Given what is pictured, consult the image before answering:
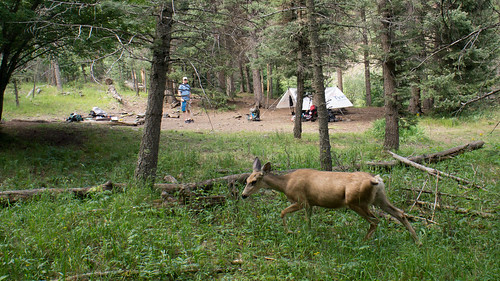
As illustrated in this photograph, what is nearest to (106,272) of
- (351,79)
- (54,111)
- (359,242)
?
(359,242)

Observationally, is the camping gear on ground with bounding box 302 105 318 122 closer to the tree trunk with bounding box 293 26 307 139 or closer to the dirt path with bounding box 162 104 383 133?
the dirt path with bounding box 162 104 383 133

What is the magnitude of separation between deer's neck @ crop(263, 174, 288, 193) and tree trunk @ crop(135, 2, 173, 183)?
2.48m

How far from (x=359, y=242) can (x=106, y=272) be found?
3113mm

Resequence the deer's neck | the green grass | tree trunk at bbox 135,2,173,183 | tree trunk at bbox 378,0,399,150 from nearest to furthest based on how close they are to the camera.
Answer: the deer's neck, tree trunk at bbox 135,2,173,183, tree trunk at bbox 378,0,399,150, the green grass

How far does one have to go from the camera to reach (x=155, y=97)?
22.4ft

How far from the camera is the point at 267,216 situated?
533 cm

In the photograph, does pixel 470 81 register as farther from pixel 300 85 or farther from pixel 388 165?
pixel 388 165

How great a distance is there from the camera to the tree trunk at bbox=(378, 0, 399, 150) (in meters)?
9.77

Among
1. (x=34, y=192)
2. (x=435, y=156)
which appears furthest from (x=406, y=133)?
(x=34, y=192)

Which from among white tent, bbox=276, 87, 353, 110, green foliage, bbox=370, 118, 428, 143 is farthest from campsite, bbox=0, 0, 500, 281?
white tent, bbox=276, 87, 353, 110

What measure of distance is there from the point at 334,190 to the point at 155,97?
399 cm

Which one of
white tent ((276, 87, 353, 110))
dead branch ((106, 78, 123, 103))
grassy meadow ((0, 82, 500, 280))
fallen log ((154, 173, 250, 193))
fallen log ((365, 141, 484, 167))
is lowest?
grassy meadow ((0, 82, 500, 280))

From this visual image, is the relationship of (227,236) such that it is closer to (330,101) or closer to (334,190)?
(334,190)

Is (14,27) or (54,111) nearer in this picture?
(14,27)
